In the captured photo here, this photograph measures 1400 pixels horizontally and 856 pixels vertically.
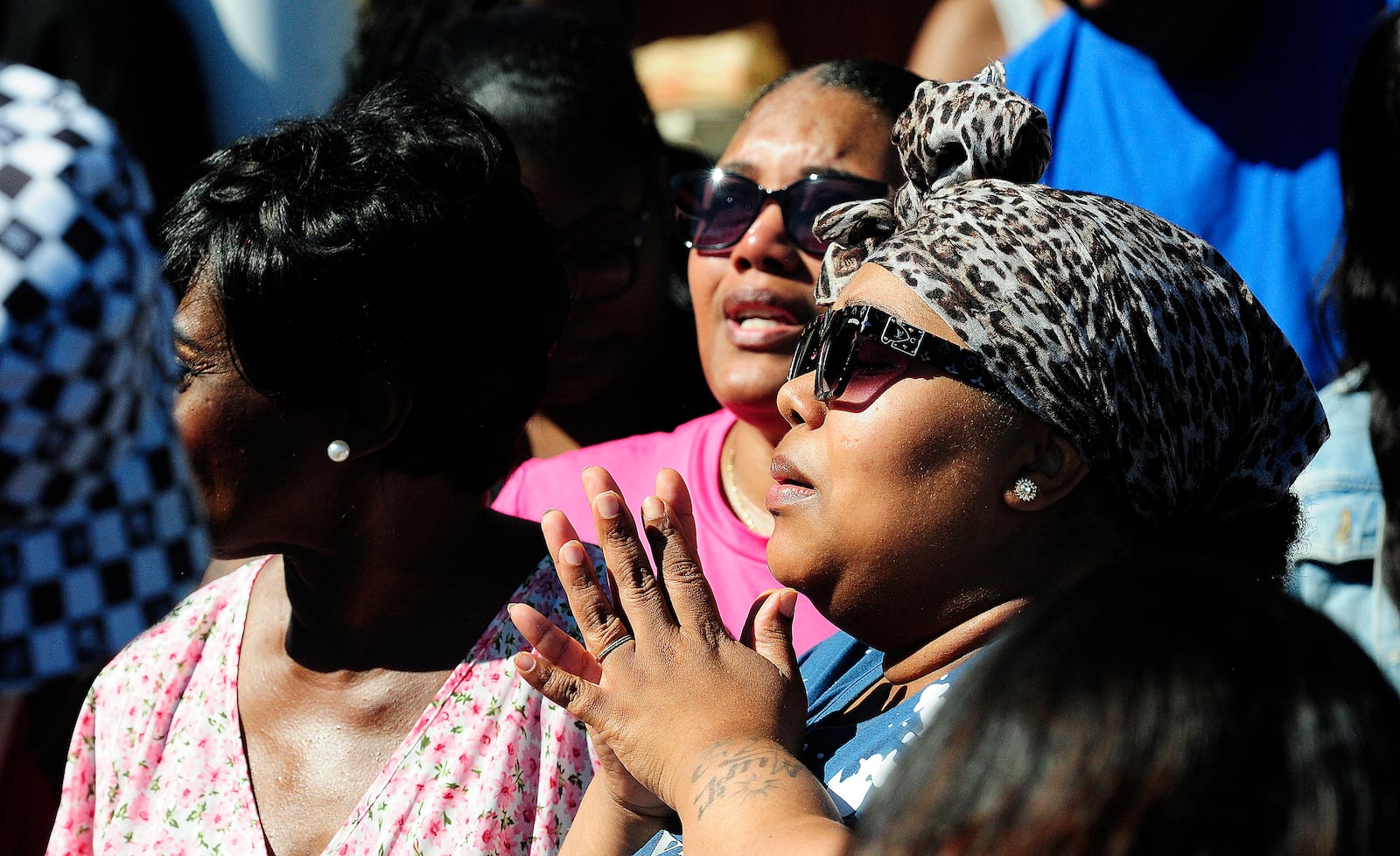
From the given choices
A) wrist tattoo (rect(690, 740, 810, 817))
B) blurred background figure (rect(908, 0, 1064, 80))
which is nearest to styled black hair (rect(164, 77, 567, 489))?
wrist tattoo (rect(690, 740, 810, 817))

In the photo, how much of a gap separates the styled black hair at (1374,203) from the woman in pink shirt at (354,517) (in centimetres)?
153

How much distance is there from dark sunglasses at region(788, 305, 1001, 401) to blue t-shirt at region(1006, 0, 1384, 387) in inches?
61.5

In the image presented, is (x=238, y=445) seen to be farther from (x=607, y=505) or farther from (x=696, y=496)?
(x=696, y=496)

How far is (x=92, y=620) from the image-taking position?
Answer: 153cm

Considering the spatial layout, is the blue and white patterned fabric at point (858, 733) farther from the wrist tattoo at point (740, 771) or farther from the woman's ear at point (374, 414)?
the woman's ear at point (374, 414)

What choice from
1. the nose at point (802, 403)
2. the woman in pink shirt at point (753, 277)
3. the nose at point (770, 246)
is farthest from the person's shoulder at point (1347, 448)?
the nose at point (802, 403)

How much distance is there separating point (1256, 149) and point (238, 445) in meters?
2.42

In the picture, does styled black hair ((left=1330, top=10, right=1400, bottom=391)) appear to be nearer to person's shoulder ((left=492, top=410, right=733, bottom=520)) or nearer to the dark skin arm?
person's shoulder ((left=492, top=410, right=733, bottom=520))

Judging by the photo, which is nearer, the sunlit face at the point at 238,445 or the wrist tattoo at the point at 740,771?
the wrist tattoo at the point at 740,771

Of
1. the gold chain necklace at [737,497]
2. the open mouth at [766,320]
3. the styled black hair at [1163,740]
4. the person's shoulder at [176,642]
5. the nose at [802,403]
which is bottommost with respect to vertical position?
the person's shoulder at [176,642]

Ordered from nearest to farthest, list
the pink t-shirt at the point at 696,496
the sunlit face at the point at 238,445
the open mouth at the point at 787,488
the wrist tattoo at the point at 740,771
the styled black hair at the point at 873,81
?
the wrist tattoo at the point at 740,771, the open mouth at the point at 787,488, the sunlit face at the point at 238,445, the pink t-shirt at the point at 696,496, the styled black hair at the point at 873,81

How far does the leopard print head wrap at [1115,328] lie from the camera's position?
5.88 ft

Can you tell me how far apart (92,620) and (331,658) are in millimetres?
943

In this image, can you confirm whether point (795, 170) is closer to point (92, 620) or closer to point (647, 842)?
point (647, 842)
